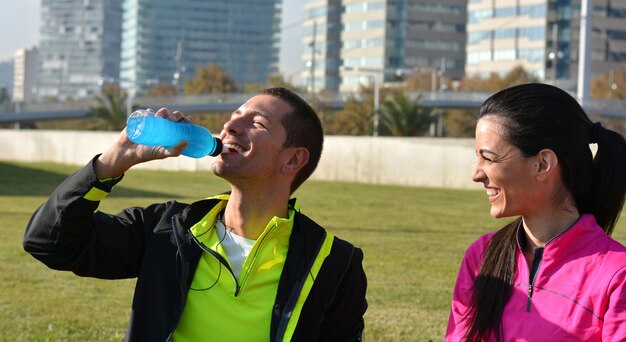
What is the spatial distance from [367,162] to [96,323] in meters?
24.4

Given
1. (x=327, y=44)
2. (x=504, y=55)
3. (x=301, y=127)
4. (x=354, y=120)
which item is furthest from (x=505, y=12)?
(x=301, y=127)

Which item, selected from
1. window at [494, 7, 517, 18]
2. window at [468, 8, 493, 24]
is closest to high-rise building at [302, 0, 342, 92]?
window at [468, 8, 493, 24]

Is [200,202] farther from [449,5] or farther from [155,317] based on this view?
[449,5]

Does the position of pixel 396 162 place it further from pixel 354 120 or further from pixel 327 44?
pixel 327 44

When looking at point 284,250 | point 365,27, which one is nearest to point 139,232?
point 284,250

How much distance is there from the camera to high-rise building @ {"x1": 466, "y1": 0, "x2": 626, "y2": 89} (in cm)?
12388

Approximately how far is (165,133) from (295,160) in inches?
28.9

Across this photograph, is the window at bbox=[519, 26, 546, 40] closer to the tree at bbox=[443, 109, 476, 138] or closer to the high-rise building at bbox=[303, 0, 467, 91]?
the high-rise building at bbox=[303, 0, 467, 91]

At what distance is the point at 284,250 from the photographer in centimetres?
396

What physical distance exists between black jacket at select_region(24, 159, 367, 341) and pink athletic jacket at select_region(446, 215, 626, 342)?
2.06 feet

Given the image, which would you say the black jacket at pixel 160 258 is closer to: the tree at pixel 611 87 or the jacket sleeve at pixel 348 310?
the jacket sleeve at pixel 348 310

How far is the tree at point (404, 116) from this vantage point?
4653cm

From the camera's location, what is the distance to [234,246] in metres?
3.96

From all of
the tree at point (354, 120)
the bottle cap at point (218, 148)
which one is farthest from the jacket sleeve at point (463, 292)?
the tree at point (354, 120)
